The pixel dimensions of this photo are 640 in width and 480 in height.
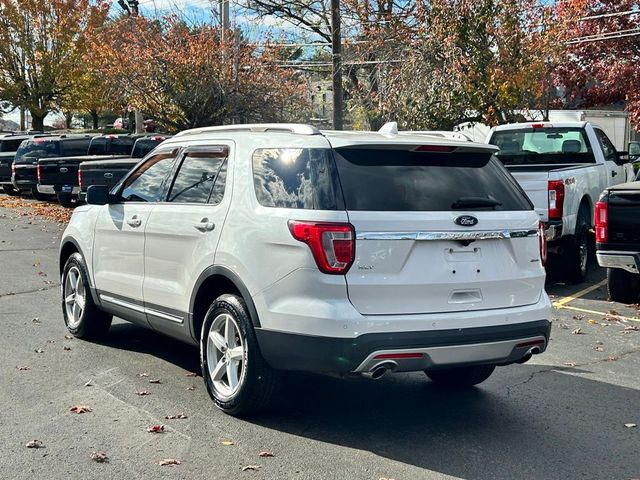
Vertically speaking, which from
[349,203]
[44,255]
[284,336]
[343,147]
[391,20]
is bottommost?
[44,255]

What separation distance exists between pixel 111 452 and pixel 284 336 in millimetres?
1220

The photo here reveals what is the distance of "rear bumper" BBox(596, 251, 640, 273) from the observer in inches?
375

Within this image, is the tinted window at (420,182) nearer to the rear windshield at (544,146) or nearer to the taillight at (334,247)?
the taillight at (334,247)

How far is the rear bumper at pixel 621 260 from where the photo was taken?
9.52 m

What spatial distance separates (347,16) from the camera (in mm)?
23406

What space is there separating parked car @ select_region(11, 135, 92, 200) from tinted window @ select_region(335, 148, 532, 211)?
2033cm

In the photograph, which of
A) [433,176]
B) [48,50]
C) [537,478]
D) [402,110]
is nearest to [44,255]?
[402,110]

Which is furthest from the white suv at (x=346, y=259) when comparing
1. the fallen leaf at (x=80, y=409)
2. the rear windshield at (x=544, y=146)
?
the rear windshield at (x=544, y=146)

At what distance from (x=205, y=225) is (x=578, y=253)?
709 cm

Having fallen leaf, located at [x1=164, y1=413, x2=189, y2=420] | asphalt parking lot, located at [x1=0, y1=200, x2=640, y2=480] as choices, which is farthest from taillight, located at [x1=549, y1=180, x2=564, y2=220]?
fallen leaf, located at [x1=164, y1=413, x2=189, y2=420]

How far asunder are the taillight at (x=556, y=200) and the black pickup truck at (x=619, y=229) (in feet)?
2.79

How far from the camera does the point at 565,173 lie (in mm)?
10914

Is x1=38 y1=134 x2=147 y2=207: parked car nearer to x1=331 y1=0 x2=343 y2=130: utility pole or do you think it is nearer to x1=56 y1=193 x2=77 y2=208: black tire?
x1=56 y1=193 x2=77 y2=208: black tire

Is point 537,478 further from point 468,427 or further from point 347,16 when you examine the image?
point 347,16
